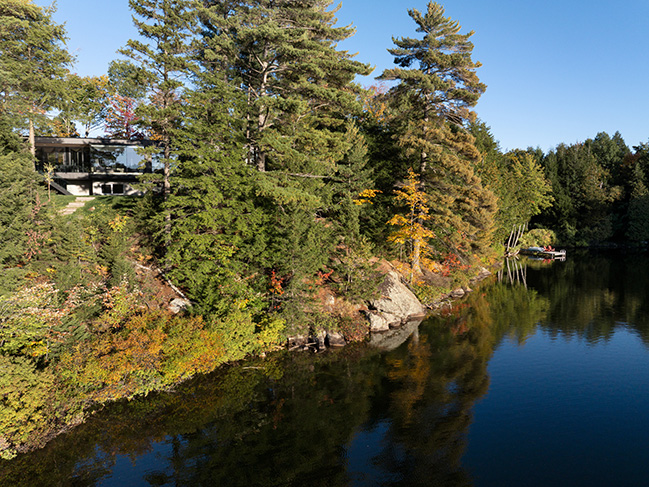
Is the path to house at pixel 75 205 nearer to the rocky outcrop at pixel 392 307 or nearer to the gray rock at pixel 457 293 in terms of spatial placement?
the rocky outcrop at pixel 392 307

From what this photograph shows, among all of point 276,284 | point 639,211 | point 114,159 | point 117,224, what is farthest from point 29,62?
point 639,211

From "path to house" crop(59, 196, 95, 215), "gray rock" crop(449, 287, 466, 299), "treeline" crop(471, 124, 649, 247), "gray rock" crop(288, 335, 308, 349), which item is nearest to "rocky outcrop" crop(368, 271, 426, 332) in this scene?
"gray rock" crop(288, 335, 308, 349)

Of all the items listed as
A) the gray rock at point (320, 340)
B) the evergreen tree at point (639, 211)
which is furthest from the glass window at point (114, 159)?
the evergreen tree at point (639, 211)

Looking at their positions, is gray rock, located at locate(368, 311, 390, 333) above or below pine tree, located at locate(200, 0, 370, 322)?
below

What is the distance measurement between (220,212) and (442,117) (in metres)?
22.0

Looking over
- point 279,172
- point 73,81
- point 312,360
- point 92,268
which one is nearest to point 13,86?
point 73,81

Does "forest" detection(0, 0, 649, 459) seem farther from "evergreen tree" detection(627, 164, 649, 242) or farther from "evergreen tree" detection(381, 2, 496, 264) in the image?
"evergreen tree" detection(627, 164, 649, 242)

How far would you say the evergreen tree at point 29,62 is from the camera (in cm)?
2841

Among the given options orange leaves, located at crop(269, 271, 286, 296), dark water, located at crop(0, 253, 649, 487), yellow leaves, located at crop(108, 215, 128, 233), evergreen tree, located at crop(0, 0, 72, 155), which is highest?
evergreen tree, located at crop(0, 0, 72, 155)

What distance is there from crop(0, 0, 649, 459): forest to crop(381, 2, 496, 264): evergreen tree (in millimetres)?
172

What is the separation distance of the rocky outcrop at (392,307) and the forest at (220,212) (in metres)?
1.36

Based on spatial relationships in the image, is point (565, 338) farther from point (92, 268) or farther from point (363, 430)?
point (92, 268)

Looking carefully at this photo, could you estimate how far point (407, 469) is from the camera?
519 inches

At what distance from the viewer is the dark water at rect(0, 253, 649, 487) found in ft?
42.5
